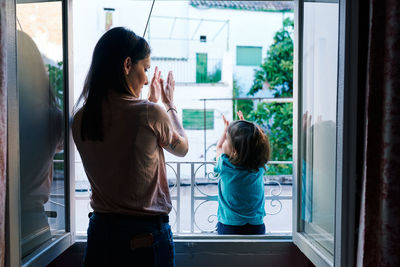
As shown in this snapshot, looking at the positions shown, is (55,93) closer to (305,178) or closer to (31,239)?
(31,239)

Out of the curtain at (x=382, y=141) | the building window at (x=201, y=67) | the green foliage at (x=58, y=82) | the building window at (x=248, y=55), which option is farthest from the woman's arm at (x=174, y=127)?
the building window at (x=248, y=55)

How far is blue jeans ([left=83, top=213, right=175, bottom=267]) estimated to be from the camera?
3.43ft

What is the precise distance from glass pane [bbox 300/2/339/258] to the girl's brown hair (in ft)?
1.32

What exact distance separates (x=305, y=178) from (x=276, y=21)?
7.93 meters

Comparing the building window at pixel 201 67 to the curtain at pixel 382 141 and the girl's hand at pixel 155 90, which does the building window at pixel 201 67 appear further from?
the curtain at pixel 382 141

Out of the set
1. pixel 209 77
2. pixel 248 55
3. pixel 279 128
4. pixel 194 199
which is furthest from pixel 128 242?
pixel 248 55

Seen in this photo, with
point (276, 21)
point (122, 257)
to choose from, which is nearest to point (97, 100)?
point (122, 257)

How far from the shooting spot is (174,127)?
1.19 m

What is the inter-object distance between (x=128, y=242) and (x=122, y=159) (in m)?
0.27

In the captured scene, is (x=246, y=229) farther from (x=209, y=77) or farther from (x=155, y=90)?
(x=209, y=77)

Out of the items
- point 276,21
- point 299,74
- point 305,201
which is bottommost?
point 305,201

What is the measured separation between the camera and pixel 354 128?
95 centimetres

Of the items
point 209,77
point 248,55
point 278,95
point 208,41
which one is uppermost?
point 208,41

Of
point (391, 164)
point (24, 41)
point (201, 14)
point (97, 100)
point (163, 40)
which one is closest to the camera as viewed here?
point (391, 164)
